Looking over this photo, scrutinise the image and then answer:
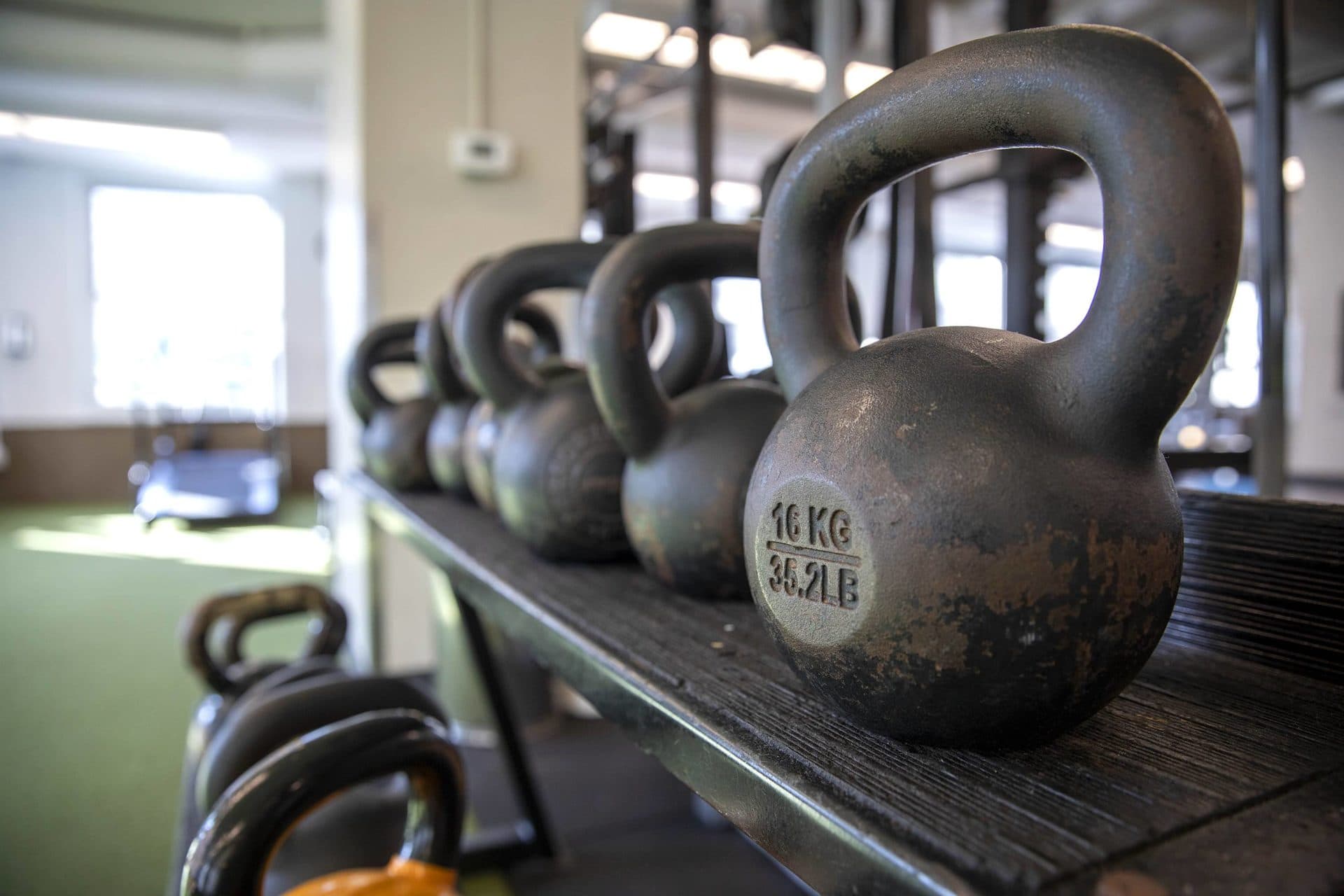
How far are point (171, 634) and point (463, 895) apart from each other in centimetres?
251

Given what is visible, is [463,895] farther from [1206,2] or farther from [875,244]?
[875,244]

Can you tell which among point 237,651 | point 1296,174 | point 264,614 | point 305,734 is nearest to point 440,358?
point 305,734

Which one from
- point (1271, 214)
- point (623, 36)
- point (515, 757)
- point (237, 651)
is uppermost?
point (623, 36)

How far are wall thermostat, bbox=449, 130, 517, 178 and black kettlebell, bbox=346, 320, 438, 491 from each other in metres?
1.17

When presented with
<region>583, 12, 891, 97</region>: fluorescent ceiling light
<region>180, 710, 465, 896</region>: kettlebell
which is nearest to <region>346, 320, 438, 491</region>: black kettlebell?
<region>180, 710, 465, 896</region>: kettlebell

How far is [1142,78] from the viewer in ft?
1.06

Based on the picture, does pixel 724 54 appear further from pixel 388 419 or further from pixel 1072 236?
pixel 1072 236

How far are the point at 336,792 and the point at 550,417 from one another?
0.37 meters

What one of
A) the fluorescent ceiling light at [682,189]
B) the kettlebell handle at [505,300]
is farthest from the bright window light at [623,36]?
the kettlebell handle at [505,300]

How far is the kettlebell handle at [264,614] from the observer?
1554 mm

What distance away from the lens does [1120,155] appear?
1.08 feet

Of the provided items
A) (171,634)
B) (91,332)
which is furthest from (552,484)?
(91,332)

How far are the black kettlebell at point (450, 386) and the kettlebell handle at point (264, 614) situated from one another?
17.6 inches

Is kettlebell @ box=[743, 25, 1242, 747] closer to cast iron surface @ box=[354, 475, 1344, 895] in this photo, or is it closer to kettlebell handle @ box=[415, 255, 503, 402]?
cast iron surface @ box=[354, 475, 1344, 895]
